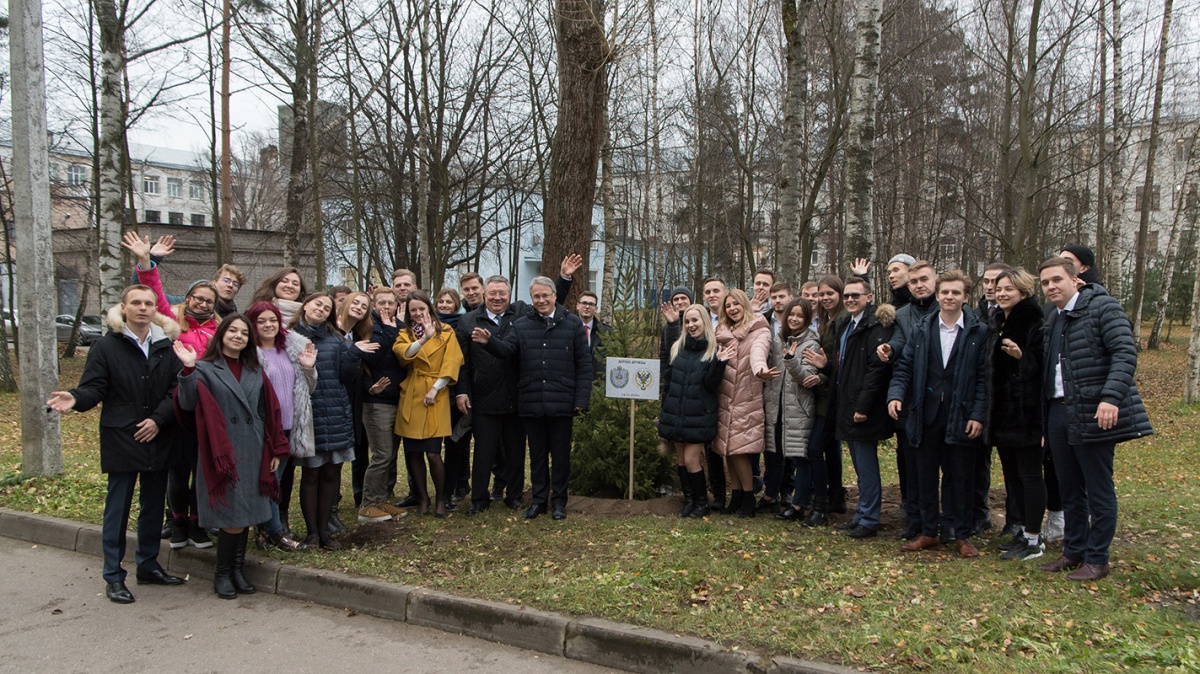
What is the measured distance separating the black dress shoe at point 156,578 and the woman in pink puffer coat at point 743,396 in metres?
4.58

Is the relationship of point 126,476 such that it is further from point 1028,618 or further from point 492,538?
point 1028,618

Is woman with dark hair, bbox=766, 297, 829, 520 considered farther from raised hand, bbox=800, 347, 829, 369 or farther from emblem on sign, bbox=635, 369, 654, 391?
emblem on sign, bbox=635, 369, 654, 391

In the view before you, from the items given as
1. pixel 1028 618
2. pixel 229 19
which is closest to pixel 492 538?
pixel 1028 618

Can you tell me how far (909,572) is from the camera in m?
5.70

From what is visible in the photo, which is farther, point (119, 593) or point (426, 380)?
point (426, 380)

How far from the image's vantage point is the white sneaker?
21.7 ft

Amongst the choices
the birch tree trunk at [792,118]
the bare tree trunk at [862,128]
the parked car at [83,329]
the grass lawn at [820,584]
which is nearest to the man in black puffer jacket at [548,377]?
the grass lawn at [820,584]

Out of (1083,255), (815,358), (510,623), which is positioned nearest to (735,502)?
(815,358)

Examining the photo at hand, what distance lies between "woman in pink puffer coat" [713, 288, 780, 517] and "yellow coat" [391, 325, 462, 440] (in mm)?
2517

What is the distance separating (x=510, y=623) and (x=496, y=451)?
3.20 metres

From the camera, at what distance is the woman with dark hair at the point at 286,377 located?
6.32 metres

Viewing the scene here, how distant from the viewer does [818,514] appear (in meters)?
7.28

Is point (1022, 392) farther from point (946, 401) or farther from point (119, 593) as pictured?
point (119, 593)

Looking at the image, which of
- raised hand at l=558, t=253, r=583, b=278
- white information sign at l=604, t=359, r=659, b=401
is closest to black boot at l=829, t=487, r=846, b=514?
white information sign at l=604, t=359, r=659, b=401
